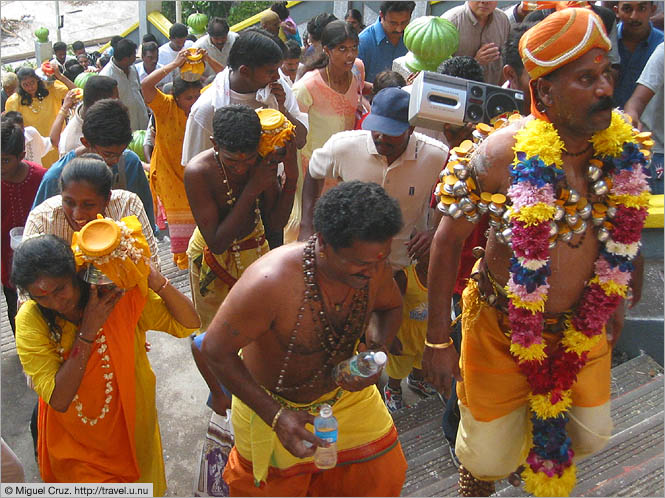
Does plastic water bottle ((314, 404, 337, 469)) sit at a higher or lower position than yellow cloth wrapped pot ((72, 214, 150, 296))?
lower

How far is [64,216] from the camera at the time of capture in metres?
4.19

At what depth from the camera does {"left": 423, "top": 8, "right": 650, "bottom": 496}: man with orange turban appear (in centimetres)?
329

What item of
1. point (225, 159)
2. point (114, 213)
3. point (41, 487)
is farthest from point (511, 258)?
point (41, 487)

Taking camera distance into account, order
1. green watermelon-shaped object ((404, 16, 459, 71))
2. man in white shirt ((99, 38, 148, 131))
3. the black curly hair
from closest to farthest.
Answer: the black curly hair
green watermelon-shaped object ((404, 16, 459, 71))
man in white shirt ((99, 38, 148, 131))

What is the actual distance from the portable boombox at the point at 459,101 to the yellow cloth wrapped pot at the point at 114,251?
72.2 inches

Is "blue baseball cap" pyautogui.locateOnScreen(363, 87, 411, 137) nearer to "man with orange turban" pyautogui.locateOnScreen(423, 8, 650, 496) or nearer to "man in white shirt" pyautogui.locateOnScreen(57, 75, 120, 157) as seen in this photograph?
"man with orange turban" pyautogui.locateOnScreen(423, 8, 650, 496)

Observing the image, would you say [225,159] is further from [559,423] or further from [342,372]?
[559,423]

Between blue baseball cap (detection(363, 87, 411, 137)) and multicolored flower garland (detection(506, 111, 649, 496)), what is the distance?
1115mm

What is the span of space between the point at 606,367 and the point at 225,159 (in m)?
2.37

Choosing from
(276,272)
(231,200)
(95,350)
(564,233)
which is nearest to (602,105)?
(564,233)

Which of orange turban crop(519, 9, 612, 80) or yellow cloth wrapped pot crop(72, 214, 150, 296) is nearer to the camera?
orange turban crop(519, 9, 612, 80)

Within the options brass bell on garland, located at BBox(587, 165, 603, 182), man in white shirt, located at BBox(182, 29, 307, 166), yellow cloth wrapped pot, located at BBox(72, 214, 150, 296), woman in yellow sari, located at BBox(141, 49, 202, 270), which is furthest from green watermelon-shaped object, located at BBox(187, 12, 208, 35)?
brass bell on garland, located at BBox(587, 165, 603, 182)

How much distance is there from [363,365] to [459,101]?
2093 millimetres

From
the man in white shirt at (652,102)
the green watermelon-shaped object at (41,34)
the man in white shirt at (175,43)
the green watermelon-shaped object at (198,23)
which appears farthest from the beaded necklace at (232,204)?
the green watermelon-shaped object at (41,34)
